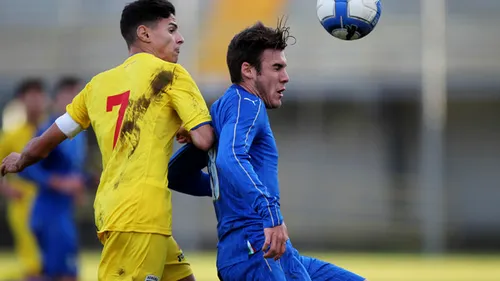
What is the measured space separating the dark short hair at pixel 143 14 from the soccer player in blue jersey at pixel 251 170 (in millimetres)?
562

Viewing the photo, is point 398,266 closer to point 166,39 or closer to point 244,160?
point 166,39

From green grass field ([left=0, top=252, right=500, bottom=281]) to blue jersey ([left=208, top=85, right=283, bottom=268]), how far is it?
7.88 meters

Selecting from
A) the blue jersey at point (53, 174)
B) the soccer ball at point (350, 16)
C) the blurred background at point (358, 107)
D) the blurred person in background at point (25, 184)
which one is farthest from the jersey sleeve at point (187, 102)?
the blurred background at point (358, 107)

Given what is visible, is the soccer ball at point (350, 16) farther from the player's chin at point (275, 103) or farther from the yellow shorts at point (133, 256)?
the yellow shorts at point (133, 256)

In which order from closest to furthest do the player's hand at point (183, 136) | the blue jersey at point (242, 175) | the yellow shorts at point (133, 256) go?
the blue jersey at point (242, 175) < the yellow shorts at point (133, 256) < the player's hand at point (183, 136)

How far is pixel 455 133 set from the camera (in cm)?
2233

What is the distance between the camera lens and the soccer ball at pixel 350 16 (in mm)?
6383

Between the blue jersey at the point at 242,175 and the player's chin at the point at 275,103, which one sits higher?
the player's chin at the point at 275,103

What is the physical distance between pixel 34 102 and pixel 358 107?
1058 cm

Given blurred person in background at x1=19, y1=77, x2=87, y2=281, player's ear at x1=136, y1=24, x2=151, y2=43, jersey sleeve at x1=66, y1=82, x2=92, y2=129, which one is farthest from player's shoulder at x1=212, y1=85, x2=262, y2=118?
blurred person in background at x1=19, y1=77, x2=87, y2=281

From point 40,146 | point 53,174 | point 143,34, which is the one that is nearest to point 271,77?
point 143,34

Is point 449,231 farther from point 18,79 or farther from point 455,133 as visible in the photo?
point 18,79

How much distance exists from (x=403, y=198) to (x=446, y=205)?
1.03 meters

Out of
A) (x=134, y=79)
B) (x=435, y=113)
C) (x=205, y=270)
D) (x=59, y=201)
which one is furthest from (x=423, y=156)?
(x=134, y=79)
